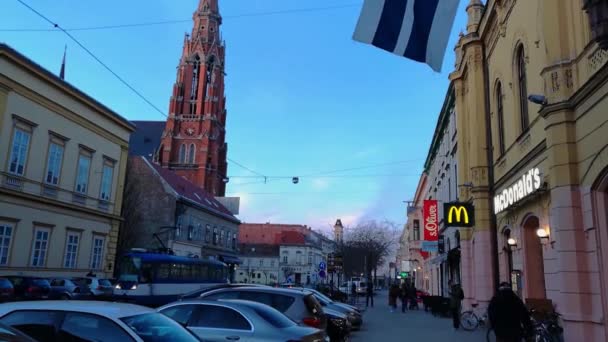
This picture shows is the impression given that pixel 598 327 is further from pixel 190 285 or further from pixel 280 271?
pixel 280 271

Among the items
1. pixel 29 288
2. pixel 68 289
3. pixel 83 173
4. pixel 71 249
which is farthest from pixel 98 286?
pixel 83 173

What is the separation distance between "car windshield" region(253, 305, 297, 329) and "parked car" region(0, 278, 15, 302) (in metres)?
16.5

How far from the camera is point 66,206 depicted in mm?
31094

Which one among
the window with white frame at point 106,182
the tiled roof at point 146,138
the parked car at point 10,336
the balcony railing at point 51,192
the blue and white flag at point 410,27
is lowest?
the parked car at point 10,336

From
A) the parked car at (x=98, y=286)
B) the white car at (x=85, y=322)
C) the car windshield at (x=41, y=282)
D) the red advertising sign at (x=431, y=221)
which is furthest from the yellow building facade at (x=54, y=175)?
the white car at (x=85, y=322)

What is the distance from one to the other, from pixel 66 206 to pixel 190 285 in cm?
905

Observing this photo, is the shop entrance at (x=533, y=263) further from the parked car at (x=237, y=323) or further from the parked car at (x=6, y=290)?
the parked car at (x=6, y=290)

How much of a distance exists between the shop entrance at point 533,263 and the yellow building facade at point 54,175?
2431 centimetres

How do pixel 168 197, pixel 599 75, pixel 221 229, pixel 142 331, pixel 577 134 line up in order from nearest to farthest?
pixel 142 331 → pixel 599 75 → pixel 577 134 → pixel 168 197 → pixel 221 229

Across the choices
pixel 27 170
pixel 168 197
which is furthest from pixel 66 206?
pixel 168 197

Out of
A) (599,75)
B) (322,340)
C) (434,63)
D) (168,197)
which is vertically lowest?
(322,340)

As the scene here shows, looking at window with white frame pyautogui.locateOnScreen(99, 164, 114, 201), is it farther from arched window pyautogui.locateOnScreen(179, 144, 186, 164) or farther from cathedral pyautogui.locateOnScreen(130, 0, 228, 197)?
arched window pyautogui.locateOnScreen(179, 144, 186, 164)

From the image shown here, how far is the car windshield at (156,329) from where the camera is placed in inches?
246

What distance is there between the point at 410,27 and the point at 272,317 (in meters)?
Answer: 5.28
